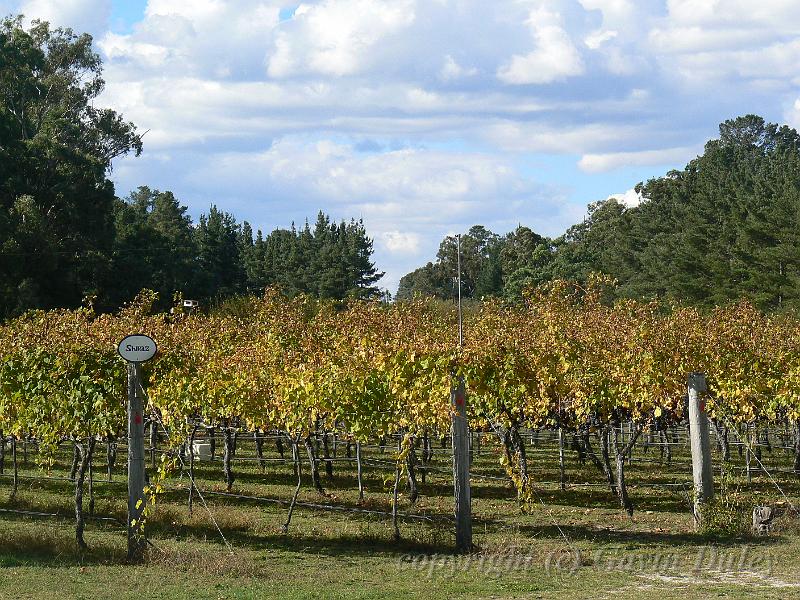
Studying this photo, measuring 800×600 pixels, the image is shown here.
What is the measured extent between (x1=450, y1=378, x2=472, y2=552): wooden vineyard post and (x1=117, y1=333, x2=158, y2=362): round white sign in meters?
3.82

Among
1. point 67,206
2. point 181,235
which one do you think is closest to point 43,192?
point 67,206

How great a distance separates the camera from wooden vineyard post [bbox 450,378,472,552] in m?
13.6

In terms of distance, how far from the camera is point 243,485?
21.1 meters

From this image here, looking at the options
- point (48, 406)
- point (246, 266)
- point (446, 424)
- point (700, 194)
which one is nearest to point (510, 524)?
point (446, 424)

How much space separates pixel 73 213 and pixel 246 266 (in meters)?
43.1

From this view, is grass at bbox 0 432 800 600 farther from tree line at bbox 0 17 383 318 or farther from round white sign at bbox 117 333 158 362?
tree line at bbox 0 17 383 318

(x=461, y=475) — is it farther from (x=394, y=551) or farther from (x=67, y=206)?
(x=67, y=206)

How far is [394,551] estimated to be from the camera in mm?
13844

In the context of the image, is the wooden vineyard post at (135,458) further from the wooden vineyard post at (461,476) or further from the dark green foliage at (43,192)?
the dark green foliage at (43,192)

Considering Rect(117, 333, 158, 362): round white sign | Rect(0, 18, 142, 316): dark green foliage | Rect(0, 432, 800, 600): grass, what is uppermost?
Rect(0, 18, 142, 316): dark green foliage

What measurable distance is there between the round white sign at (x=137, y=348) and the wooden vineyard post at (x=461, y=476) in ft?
12.5

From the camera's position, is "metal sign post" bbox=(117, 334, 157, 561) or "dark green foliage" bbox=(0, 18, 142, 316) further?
"dark green foliage" bbox=(0, 18, 142, 316)

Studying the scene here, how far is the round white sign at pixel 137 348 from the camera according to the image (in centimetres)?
1305

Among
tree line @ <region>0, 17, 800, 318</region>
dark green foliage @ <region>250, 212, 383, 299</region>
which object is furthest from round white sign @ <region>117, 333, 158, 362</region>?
dark green foliage @ <region>250, 212, 383, 299</region>
